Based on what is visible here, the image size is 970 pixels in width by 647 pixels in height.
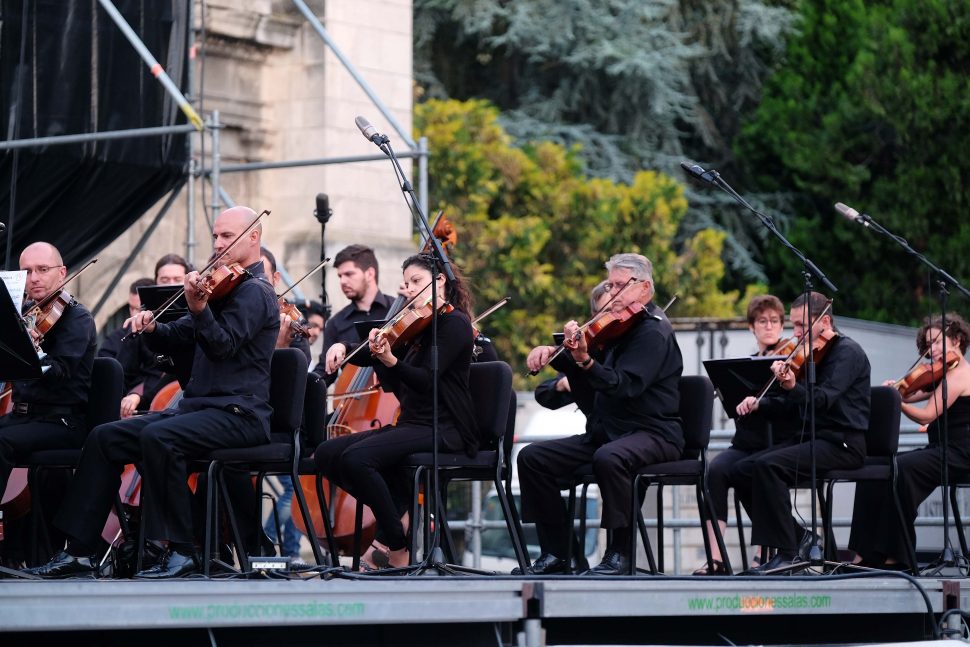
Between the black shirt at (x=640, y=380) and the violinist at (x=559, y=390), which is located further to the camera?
the violinist at (x=559, y=390)

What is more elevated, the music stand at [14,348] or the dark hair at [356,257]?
the dark hair at [356,257]

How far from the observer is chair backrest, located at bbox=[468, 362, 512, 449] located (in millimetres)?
7535

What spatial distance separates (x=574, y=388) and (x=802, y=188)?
19577mm

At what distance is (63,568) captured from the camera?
693 centimetres

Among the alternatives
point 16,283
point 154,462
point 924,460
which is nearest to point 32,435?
point 16,283

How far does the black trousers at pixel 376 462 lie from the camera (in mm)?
7410

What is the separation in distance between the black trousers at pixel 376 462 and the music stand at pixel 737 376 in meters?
1.58

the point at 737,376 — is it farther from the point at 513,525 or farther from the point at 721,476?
the point at 513,525

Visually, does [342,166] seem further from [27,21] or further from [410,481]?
[410,481]

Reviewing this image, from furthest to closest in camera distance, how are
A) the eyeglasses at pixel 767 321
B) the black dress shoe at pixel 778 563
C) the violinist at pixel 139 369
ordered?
the violinist at pixel 139 369
the eyeglasses at pixel 767 321
the black dress shoe at pixel 778 563

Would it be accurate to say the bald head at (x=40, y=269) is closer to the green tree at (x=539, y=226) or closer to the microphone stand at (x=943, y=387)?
the microphone stand at (x=943, y=387)

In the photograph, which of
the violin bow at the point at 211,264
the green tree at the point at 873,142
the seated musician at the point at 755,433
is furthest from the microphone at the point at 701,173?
the green tree at the point at 873,142

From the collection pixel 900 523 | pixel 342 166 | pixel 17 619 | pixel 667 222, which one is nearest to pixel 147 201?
pixel 342 166

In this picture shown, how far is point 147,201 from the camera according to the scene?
1185 centimetres
